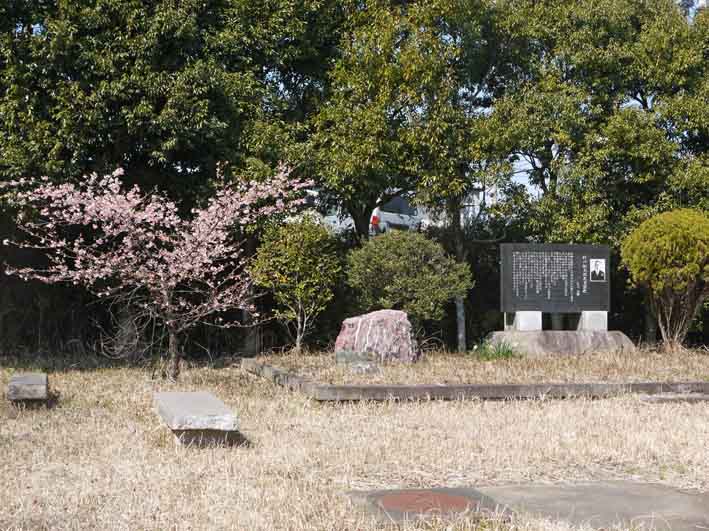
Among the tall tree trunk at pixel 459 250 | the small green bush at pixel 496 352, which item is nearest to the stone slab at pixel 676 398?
the small green bush at pixel 496 352

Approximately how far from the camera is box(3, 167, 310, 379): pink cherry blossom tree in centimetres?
1123

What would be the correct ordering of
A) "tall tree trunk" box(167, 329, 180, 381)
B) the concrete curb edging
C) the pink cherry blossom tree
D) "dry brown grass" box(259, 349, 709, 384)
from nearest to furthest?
the concrete curb edging < "dry brown grass" box(259, 349, 709, 384) < "tall tree trunk" box(167, 329, 180, 381) < the pink cherry blossom tree

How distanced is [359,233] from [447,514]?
463 inches

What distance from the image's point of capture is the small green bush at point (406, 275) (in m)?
13.7

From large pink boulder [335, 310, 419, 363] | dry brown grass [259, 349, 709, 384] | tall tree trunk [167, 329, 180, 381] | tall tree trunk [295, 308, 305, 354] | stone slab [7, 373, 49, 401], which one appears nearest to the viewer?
stone slab [7, 373, 49, 401]

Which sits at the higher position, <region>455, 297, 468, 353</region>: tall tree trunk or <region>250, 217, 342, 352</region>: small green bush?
<region>250, 217, 342, 352</region>: small green bush

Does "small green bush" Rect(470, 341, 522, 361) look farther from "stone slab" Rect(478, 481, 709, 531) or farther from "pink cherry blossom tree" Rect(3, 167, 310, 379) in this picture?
"stone slab" Rect(478, 481, 709, 531)

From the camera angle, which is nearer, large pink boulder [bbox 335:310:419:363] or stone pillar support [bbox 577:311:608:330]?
large pink boulder [bbox 335:310:419:363]

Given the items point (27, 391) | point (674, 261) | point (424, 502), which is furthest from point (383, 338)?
point (424, 502)

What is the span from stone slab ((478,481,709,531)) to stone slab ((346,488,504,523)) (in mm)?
148

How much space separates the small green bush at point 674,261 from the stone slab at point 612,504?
888cm

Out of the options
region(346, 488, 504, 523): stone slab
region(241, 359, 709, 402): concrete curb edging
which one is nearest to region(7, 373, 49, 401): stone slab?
region(241, 359, 709, 402): concrete curb edging

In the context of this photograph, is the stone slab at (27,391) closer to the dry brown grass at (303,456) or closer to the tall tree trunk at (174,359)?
the dry brown grass at (303,456)

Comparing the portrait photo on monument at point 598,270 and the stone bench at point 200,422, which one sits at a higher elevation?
the portrait photo on monument at point 598,270
